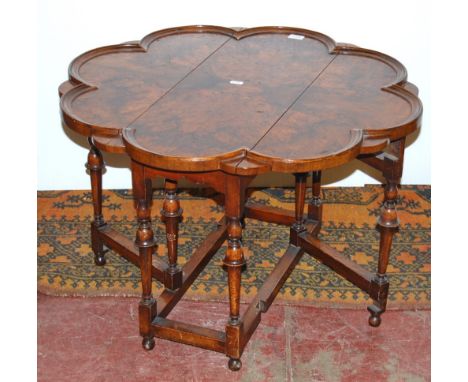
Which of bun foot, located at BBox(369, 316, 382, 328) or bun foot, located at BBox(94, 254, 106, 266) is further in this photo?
bun foot, located at BBox(94, 254, 106, 266)

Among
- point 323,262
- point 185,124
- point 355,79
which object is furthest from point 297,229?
point 185,124

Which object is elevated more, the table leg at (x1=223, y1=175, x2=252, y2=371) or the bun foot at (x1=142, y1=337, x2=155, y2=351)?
the table leg at (x1=223, y1=175, x2=252, y2=371)

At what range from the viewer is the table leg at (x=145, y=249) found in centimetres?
327

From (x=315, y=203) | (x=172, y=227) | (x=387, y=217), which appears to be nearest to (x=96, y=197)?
(x=172, y=227)

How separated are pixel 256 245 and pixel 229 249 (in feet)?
3.77

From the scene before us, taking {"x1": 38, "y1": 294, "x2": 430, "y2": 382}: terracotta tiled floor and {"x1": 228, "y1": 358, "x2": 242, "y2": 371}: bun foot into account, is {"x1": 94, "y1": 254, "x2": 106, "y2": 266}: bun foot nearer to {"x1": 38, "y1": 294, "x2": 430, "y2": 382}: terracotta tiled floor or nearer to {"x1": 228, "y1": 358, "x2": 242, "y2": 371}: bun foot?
{"x1": 38, "y1": 294, "x2": 430, "y2": 382}: terracotta tiled floor

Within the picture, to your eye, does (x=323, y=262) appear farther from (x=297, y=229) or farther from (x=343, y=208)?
(x=343, y=208)

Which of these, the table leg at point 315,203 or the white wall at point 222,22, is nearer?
the table leg at point 315,203

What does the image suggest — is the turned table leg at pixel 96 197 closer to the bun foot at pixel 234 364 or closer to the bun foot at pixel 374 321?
the bun foot at pixel 234 364

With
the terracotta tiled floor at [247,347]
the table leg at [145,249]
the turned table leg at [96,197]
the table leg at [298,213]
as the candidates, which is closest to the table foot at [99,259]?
the turned table leg at [96,197]

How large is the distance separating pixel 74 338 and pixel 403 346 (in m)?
1.43

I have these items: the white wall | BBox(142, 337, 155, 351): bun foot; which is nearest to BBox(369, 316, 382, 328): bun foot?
BBox(142, 337, 155, 351): bun foot

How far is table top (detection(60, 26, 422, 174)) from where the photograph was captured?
120 inches

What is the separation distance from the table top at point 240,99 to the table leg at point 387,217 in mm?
202
